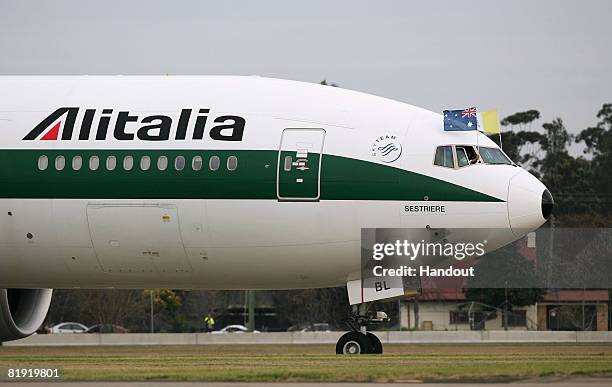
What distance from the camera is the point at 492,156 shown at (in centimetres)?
2589

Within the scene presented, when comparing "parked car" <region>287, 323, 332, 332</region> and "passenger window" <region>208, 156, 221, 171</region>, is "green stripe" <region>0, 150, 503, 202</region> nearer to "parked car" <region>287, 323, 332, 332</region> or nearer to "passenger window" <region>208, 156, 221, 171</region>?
"passenger window" <region>208, 156, 221, 171</region>

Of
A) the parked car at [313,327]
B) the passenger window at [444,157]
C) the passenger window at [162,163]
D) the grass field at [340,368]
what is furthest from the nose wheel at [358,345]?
the parked car at [313,327]

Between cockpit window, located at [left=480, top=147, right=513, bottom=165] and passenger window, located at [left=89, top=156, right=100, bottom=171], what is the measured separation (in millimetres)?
7314

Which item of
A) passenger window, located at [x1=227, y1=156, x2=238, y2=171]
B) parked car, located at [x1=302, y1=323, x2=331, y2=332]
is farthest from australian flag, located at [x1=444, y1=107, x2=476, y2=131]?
parked car, located at [x1=302, y1=323, x2=331, y2=332]

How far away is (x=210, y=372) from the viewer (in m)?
19.8

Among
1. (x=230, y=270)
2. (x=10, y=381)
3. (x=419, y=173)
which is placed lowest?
(x=10, y=381)

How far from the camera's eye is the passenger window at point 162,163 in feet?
84.9

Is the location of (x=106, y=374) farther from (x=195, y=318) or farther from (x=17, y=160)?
(x=195, y=318)

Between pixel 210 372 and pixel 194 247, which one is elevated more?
pixel 194 247

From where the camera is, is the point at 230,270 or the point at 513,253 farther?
the point at 513,253

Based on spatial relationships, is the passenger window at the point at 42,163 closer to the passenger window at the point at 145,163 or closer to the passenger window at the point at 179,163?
the passenger window at the point at 145,163

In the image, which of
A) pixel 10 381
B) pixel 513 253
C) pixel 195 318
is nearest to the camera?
pixel 10 381

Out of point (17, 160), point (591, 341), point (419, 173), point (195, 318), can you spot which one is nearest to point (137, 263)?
point (17, 160)

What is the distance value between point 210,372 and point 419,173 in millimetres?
7301
